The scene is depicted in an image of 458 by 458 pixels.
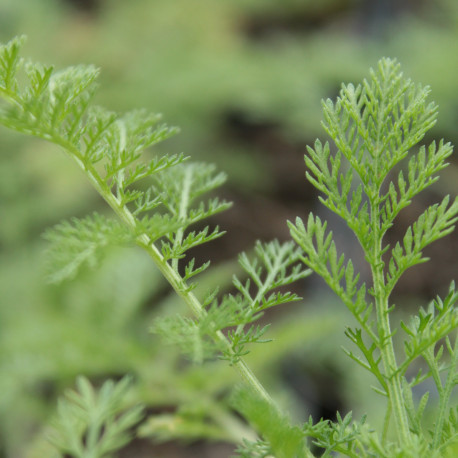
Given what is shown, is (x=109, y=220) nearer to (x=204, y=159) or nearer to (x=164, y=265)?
(x=164, y=265)

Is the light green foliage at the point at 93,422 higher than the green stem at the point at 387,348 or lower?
lower

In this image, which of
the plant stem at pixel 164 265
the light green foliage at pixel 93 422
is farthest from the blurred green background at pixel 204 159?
the plant stem at pixel 164 265

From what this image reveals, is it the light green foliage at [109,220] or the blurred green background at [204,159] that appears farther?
the blurred green background at [204,159]

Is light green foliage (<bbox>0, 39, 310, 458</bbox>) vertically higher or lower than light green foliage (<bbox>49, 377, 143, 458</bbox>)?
higher

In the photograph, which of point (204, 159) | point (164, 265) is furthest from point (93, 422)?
point (204, 159)

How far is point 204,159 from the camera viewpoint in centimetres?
204

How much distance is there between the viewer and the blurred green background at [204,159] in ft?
2.64

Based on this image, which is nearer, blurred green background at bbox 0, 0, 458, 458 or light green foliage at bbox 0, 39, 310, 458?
light green foliage at bbox 0, 39, 310, 458

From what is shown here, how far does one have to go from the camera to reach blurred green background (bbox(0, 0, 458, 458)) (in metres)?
0.80

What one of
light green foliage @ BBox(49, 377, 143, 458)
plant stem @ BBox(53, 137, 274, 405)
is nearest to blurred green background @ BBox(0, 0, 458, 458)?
light green foliage @ BBox(49, 377, 143, 458)

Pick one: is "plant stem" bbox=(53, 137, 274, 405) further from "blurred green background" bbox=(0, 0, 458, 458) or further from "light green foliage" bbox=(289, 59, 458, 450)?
"blurred green background" bbox=(0, 0, 458, 458)

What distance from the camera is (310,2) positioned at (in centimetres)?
265

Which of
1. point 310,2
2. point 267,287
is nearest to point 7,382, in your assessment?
point 267,287

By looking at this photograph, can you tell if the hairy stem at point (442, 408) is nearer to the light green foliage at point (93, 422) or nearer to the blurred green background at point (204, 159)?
the light green foliage at point (93, 422)
